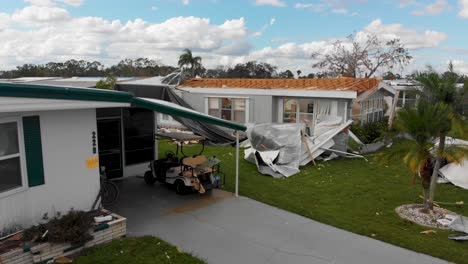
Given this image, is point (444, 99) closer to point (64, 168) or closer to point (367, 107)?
point (64, 168)

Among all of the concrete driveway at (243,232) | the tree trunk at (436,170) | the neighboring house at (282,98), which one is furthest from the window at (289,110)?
the tree trunk at (436,170)

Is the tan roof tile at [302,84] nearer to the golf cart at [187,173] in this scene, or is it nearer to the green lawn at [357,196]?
the green lawn at [357,196]

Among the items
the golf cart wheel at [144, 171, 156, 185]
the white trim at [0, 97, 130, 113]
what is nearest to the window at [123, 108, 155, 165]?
the golf cart wheel at [144, 171, 156, 185]

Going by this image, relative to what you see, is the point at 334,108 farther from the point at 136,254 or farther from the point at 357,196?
the point at 136,254

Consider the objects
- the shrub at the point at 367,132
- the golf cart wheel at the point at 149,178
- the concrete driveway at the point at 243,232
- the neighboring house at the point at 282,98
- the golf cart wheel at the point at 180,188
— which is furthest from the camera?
the shrub at the point at 367,132

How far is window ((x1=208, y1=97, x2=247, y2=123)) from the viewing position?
18.9 metres

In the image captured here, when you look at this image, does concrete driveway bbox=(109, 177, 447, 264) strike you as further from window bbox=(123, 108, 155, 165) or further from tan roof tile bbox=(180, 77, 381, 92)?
tan roof tile bbox=(180, 77, 381, 92)

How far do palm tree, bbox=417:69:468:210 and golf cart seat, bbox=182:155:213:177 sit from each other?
5148 mm

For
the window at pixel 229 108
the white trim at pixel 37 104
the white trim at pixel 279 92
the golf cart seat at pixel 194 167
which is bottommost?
the golf cart seat at pixel 194 167

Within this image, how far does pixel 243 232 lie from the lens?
7.09 meters

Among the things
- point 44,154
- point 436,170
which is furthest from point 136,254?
point 436,170

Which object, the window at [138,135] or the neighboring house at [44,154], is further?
the window at [138,135]

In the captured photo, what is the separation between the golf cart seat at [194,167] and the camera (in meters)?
9.08

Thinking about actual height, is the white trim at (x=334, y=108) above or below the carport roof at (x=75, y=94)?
below
